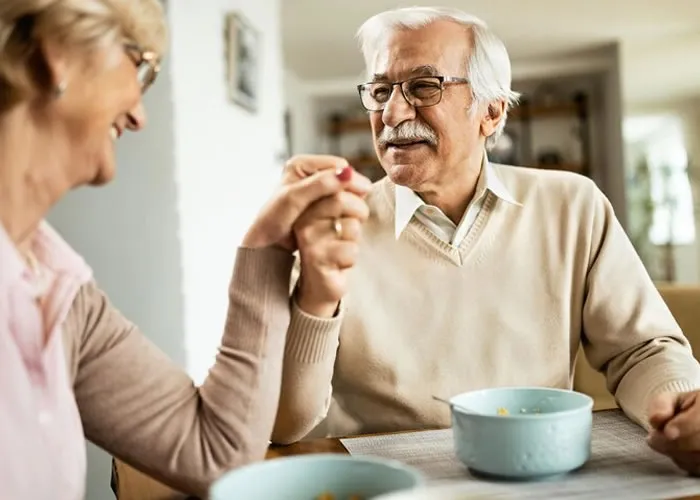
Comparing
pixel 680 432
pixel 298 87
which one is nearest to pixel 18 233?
pixel 680 432

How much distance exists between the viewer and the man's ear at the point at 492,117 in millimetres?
1451

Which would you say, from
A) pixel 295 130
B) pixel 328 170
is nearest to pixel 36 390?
pixel 328 170

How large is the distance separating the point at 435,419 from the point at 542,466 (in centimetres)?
44

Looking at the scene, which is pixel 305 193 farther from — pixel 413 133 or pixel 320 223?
pixel 413 133

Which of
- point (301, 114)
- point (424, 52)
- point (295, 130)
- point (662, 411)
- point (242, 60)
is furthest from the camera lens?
point (301, 114)

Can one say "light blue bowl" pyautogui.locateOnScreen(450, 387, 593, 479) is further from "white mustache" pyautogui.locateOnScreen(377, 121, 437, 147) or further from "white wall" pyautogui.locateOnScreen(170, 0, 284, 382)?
"white wall" pyautogui.locateOnScreen(170, 0, 284, 382)

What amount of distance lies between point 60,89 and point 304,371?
0.48 metres

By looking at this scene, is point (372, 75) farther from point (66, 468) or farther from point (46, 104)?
point (66, 468)

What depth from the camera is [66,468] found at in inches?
28.9

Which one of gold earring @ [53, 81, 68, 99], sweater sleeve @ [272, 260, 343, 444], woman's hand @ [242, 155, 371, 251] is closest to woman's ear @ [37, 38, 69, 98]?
gold earring @ [53, 81, 68, 99]

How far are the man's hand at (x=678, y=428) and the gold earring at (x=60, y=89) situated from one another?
2.38 feet

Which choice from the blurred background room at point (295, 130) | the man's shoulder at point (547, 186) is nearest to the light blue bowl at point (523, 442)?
the man's shoulder at point (547, 186)

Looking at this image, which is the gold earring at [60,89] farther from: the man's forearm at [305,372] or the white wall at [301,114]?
the white wall at [301,114]

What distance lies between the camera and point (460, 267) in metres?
1.29
